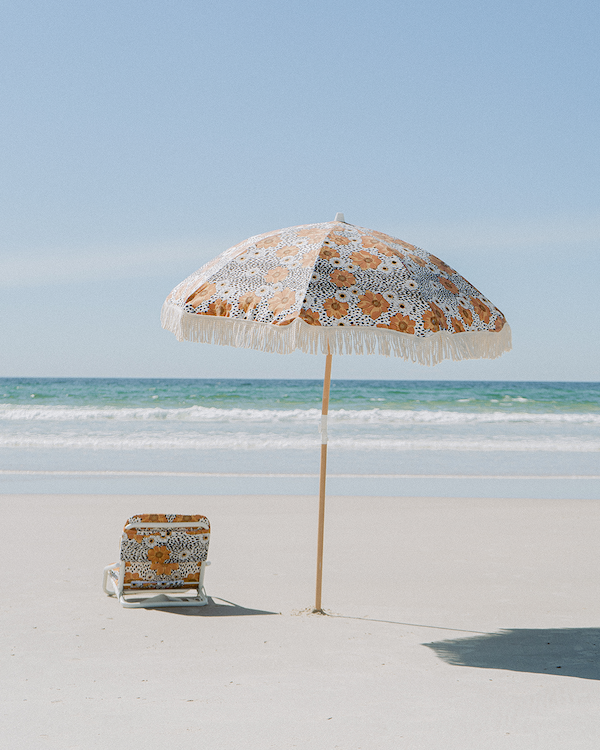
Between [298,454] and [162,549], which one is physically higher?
[162,549]

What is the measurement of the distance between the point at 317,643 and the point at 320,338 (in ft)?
6.39

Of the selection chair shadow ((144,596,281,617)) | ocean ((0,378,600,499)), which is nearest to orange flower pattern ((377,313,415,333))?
chair shadow ((144,596,281,617))

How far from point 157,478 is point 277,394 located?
27687mm

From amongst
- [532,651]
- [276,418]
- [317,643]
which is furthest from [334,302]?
[276,418]

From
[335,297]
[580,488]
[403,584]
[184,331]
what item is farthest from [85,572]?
[580,488]

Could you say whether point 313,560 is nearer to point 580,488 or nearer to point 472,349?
point 472,349

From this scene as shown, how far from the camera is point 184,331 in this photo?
164 inches

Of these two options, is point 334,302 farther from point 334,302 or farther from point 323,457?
point 323,457

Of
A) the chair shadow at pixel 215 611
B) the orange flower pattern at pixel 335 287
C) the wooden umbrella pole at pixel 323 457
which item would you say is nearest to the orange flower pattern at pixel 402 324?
the orange flower pattern at pixel 335 287

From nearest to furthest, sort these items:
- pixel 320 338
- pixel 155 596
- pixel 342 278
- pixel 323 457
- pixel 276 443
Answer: pixel 320 338, pixel 342 278, pixel 323 457, pixel 155 596, pixel 276 443

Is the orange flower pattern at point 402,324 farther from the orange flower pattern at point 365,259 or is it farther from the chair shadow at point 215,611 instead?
the chair shadow at point 215,611

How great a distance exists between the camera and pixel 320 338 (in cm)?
382

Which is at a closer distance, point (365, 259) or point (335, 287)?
point (335, 287)

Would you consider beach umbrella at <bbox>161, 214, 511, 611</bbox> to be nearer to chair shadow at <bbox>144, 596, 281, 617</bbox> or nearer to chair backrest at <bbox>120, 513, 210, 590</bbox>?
chair backrest at <bbox>120, 513, 210, 590</bbox>
